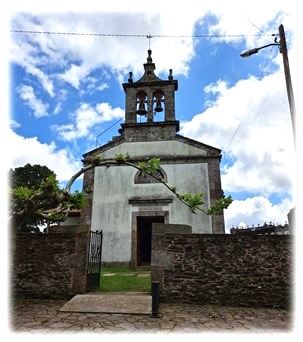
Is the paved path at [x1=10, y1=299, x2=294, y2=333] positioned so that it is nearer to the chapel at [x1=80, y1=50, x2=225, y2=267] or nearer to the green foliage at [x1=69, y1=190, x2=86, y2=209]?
the green foliage at [x1=69, y1=190, x2=86, y2=209]

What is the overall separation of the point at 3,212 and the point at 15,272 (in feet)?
9.56

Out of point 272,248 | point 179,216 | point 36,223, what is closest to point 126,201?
point 179,216

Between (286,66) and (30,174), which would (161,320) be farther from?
(30,174)

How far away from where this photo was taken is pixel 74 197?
6.62 m

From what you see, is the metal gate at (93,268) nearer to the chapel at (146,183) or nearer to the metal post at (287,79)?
the chapel at (146,183)

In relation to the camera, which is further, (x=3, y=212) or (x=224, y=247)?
(x=224, y=247)

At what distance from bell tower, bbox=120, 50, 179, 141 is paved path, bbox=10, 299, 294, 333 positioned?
9.44 meters

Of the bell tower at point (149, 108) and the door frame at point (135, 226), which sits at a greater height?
the bell tower at point (149, 108)

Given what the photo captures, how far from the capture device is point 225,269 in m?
6.42

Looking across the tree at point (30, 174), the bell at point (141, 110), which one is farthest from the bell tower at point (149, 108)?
the tree at point (30, 174)

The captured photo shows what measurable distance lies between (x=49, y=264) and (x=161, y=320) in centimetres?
326

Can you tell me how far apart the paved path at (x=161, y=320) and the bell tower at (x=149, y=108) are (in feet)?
31.0

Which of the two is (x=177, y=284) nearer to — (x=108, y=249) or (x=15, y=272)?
(x=15, y=272)

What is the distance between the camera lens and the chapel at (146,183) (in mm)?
12383
